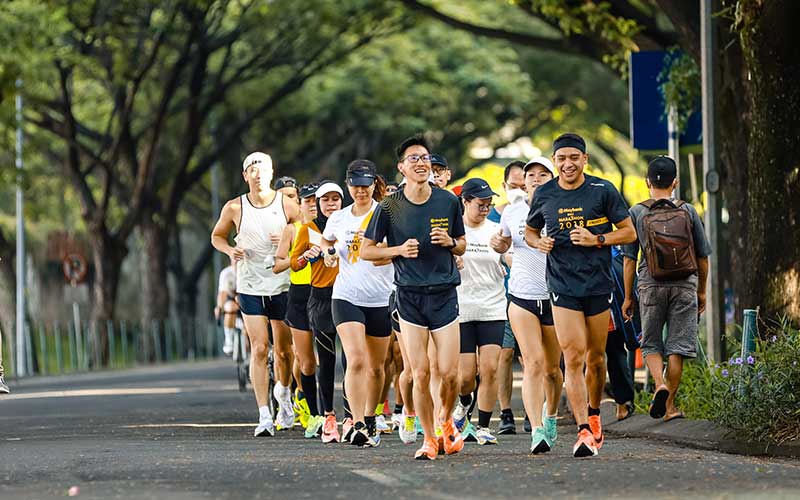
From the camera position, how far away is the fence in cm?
3946

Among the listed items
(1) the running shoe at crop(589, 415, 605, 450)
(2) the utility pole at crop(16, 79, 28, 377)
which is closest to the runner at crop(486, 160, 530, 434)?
(1) the running shoe at crop(589, 415, 605, 450)

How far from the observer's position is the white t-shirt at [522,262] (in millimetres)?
13281

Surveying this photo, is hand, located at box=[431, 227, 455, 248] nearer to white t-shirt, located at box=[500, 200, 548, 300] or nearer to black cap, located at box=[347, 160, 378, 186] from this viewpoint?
white t-shirt, located at box=[500, 200, 548, 300]

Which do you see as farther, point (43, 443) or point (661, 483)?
point (43, 443)

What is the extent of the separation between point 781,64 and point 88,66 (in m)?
24.9

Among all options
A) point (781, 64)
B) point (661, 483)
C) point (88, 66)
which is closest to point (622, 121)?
point (88, 66)

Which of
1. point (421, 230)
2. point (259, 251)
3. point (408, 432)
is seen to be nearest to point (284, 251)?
point (259, 251)

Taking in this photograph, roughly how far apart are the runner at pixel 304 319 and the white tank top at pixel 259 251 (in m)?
0.15

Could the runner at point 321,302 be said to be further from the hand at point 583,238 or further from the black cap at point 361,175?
the hand at point 583,238

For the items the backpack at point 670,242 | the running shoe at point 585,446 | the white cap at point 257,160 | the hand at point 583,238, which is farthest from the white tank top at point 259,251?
the running shoe at point 585,446

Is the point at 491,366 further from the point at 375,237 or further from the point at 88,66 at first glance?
the point at 88,66

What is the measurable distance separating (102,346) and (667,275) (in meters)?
27.7

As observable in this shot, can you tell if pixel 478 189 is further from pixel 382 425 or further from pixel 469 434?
pixel 382 425

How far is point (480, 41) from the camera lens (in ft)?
156
